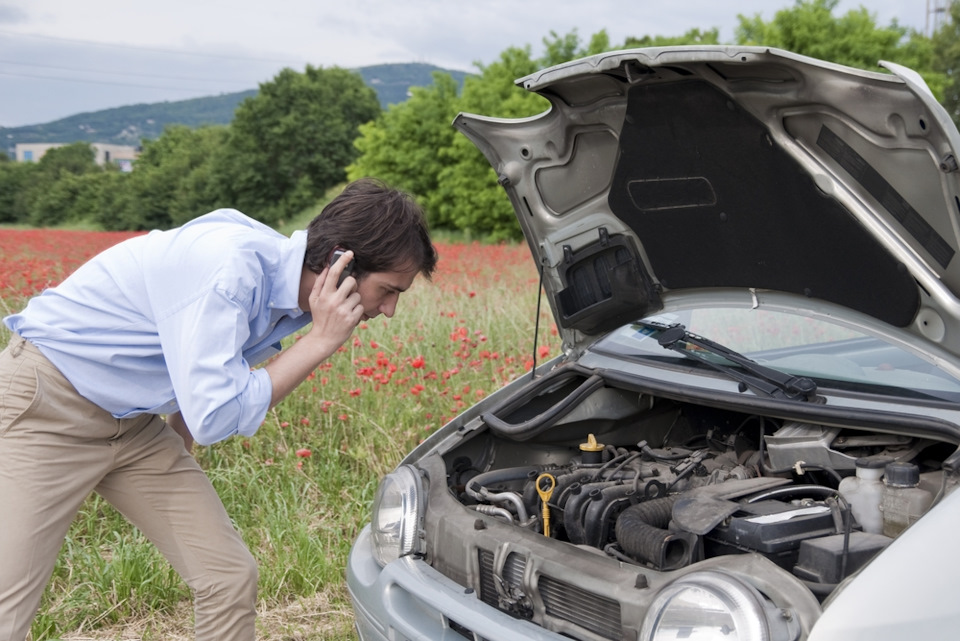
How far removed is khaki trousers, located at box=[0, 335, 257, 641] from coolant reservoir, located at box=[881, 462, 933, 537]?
1828 millimetres

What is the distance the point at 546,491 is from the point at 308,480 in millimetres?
2339

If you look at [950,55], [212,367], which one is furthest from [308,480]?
[950,55]

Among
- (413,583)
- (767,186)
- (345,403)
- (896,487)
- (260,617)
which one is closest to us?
(896,487)

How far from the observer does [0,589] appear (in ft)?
7.94

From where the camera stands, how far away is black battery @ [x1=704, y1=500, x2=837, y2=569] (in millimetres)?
2244

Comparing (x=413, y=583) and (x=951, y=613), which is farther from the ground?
(x=951, y=613)

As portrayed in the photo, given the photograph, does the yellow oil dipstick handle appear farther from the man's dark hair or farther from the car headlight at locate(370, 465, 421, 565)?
the man's dark hair

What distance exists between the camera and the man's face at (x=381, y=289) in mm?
2561

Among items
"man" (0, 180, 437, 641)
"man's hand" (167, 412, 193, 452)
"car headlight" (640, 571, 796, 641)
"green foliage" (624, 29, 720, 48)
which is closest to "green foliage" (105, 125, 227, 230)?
"green foliage" (624, 29, 720, 48)

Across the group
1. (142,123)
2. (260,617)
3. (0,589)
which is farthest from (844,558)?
(142,123)

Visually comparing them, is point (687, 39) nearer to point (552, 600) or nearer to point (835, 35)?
point (835, 35)

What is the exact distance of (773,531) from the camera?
225cm

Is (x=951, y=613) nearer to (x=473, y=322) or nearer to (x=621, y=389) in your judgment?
(x=621, y=389)

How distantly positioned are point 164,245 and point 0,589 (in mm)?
1025
